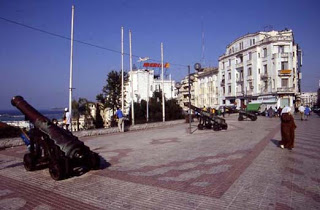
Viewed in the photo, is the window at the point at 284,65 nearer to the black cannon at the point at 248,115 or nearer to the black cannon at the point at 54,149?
the black cannon at the point at 248,115

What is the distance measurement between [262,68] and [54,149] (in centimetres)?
5332

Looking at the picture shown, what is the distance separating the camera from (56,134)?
21.8 ft

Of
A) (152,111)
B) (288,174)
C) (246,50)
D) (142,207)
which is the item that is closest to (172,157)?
(288,174)

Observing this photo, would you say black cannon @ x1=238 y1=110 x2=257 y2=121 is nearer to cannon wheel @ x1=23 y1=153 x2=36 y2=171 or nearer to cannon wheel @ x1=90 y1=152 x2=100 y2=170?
cannon wheel @ x1=90 y1=152 x2=100 y2=170

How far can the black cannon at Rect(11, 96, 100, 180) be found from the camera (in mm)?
6281

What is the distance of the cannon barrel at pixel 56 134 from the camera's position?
6.31 m

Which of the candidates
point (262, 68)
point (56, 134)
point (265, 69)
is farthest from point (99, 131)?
point (262, 68)

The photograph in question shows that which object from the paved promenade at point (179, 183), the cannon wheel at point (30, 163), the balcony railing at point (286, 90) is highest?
Answer: the balcony railing at point (286, 90)

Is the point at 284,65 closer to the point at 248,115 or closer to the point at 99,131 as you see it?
the point at 248,115

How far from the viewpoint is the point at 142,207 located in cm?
448

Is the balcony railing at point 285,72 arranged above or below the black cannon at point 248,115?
above

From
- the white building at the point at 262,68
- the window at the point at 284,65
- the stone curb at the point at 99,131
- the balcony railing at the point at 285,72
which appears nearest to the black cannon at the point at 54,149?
the stone curb at the point at 99,131

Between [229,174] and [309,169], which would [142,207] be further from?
[309,169]

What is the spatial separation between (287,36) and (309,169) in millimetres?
50114
